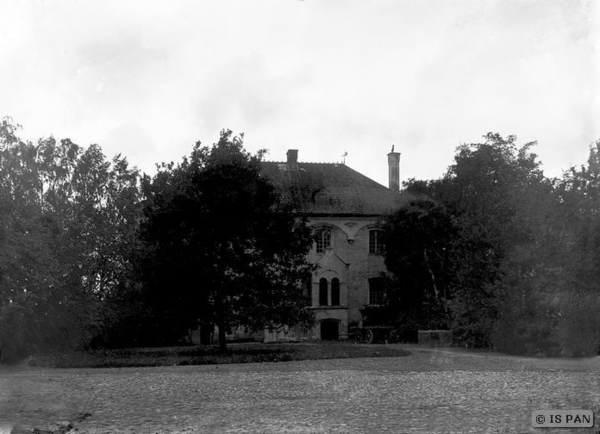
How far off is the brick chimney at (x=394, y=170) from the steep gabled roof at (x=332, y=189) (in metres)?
2.86

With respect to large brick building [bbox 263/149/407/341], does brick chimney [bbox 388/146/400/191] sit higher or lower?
higher

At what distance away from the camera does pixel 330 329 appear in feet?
158

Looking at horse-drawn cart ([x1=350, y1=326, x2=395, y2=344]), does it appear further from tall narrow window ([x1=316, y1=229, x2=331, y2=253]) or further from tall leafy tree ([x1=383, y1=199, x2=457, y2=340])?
tall narrow window ([x1=316, y1=229, x2=331, y2=253])

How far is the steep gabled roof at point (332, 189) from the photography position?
50156 millimetres

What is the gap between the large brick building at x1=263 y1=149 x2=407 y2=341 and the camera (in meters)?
48.1

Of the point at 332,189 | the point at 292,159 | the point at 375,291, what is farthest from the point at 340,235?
the point at 292,159

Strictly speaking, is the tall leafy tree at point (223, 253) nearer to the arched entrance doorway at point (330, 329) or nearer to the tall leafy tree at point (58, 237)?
the tall leafy tree at point (58, 237)

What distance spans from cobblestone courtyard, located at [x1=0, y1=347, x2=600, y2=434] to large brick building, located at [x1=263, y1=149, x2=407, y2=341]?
28411 mm

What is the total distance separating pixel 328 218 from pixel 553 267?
2516 cm

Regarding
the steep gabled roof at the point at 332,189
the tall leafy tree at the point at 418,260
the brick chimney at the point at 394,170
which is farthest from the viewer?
the brick chimney at the point at 394,170

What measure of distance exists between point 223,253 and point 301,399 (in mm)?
16451

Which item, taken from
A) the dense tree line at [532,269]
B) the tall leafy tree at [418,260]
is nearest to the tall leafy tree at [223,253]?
the dense tree line at [532,269]

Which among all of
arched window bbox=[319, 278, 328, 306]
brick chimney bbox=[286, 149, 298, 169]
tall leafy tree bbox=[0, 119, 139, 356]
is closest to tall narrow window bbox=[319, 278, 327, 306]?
arched window bbox=[319, 278, 328, 306]

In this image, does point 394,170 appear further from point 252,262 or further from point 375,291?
point 252,262
